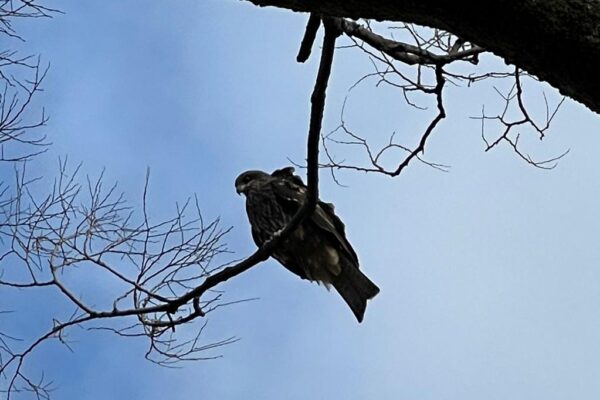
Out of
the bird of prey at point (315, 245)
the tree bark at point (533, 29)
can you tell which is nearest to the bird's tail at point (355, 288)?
the bird of prey at point (315, 245)

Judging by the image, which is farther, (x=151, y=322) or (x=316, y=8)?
(x=151, y=322)

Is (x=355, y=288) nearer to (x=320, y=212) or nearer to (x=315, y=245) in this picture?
(x=315, y=245)

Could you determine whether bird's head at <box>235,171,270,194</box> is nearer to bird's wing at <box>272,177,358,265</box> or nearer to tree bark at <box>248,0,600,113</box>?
bird's wing at <box>272,177,358,265</box>

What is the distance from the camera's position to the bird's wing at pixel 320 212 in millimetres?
4203

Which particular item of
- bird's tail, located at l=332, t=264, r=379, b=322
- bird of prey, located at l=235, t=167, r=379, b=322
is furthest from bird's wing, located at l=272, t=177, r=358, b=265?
bird's tail, located at l=332, t=264, r=379, b=322

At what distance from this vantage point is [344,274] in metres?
4.35

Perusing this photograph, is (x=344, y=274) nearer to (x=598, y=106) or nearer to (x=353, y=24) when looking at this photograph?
(x=353, y=24)

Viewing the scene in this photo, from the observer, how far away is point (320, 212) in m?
4.23

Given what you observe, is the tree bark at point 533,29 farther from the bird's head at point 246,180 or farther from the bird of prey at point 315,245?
the bird's head at point 246,180

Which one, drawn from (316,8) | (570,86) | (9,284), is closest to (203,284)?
(9,284)

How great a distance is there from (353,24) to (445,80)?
1.36ft

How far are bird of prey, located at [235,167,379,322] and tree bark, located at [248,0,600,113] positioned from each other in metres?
2.69

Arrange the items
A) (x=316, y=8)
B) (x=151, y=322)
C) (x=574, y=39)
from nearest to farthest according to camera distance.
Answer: (x=574, y=39), (x=316, y=8), (x=151, y=322)

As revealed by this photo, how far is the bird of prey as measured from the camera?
4.21m
